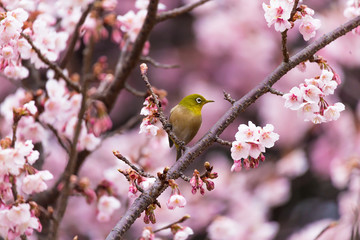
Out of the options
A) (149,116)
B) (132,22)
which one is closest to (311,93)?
(149,116)

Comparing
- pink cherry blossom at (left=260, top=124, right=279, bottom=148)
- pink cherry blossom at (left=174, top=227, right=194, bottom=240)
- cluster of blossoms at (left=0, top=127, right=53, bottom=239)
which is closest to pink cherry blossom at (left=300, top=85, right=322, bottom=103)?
pink cherry blossom at (left=260, top=124, right=279, bottom=148)

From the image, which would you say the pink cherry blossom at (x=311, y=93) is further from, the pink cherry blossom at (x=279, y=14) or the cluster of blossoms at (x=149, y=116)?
the cluster of blossoms at (x=149, y=116)

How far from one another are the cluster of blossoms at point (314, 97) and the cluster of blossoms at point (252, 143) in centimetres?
13

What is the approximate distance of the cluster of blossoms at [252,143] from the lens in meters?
1.69

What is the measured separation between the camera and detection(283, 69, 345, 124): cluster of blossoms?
68.7 inches

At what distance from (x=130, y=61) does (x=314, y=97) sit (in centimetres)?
120

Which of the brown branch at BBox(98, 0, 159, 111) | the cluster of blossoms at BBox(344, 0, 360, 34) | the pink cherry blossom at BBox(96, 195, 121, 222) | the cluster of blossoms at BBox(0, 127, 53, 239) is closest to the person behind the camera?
the cluster of blossoms at BBox(0, 127, 53, 239)

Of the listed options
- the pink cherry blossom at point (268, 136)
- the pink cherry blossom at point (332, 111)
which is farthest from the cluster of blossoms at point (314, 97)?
the pink cherry blossom at point (268, 136)

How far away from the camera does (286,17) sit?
68.2 inches

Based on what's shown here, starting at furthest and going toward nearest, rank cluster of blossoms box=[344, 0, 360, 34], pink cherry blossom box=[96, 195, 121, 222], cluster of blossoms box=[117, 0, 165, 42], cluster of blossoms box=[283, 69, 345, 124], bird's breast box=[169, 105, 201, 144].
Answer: cluster of blossoms box=[117, 0, 165, 42] → pink cherry blossom box=[96, 195, 121, 222] → cluster of blossoms box=[344, 0, 360, 34] → bird's breast box=[169, 105, 201, 144] → cluster of blossoms box=[283, 69, 345, 124]

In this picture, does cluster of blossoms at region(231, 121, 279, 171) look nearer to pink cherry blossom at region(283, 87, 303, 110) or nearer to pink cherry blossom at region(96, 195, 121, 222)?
pink cherry blossom at region(283, 87, 303, 110)

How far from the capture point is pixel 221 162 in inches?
193

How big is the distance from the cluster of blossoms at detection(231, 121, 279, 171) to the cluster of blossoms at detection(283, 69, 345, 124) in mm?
131

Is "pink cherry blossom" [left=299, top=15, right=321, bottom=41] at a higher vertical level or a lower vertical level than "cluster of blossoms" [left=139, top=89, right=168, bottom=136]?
higher
